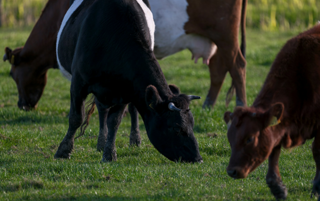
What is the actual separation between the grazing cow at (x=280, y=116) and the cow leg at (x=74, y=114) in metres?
2.26

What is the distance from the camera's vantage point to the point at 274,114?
3.42 metres

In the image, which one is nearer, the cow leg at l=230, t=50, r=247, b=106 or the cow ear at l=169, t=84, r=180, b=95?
the cow ear at l=169, t=84, r=180, b=95

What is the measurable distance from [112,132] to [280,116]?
2.70 meters

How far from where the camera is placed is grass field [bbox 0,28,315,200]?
158 inches

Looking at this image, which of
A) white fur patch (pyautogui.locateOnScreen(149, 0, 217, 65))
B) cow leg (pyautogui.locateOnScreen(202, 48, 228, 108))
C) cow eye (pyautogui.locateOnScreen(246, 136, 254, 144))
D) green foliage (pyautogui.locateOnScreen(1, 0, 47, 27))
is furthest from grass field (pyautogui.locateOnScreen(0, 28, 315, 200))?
green foliage (pyautogui.locateOnScreen(1, 0, 47, 27))

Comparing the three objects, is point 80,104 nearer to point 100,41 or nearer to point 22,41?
point 100,41

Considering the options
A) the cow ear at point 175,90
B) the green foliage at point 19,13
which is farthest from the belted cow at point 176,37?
the green foliage at point 19,13

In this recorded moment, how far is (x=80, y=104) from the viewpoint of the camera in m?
5.52

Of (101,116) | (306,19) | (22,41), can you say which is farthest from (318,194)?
(306,19)

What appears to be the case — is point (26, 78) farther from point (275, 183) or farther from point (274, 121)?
point (274, 121)

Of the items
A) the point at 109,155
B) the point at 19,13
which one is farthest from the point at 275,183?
the point at 19,13

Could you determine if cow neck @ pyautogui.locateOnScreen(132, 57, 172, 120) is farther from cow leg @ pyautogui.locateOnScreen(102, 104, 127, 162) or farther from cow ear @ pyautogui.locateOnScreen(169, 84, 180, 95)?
cow leg @ pyautogui.locateOnScreen(102, 104, 127, 162)

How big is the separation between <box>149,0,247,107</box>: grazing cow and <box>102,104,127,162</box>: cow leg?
9.56ft

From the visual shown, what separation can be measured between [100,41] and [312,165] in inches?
116
